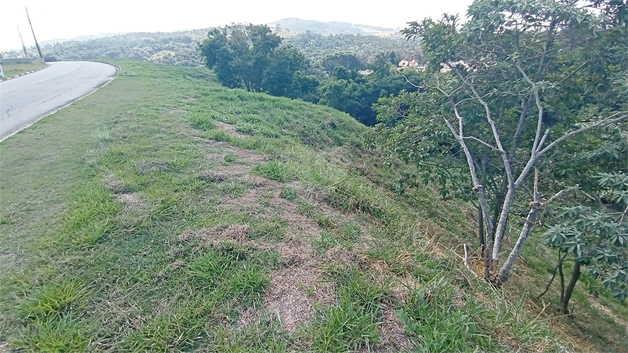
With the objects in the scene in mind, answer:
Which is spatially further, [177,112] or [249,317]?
[177,112]

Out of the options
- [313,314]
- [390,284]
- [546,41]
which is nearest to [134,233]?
[313,314]

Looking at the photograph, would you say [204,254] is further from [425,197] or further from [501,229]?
[425,197]

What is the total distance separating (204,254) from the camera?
3121 millimetres

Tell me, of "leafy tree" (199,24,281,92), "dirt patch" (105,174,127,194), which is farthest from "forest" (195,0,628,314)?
"leafy tree" (199,24,281,92)

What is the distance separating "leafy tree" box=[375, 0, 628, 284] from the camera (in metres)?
4.72

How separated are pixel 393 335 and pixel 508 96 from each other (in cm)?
484

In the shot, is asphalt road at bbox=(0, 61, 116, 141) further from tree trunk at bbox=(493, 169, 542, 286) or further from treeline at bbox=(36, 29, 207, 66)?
treeline at bbox=(36, 29, 207, 66)

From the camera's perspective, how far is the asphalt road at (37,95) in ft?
25.8

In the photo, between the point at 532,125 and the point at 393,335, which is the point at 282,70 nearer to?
the point at 532,125

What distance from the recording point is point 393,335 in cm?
243

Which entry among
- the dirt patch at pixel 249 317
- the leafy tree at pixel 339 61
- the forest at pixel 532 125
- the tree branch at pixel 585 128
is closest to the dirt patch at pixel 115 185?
the dirt patch at pixel 249 317

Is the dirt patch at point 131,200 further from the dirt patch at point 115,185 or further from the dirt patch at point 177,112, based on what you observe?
the dirt patch at point 177,112

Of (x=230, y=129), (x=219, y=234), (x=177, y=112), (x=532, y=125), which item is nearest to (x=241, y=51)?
(x=177, y=112)

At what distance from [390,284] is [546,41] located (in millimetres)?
4929
